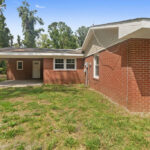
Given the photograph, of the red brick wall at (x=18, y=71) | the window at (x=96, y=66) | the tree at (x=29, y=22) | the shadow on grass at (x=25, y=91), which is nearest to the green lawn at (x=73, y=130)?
the shadow on grass at (x=25, y=91)

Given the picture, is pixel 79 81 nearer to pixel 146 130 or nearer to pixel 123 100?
pixel 123 100

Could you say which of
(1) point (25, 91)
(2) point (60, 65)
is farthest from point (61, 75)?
(1) point (25, 91)

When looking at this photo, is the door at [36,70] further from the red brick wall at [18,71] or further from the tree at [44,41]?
the tree at [44,41]

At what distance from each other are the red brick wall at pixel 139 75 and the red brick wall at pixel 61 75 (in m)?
6.54

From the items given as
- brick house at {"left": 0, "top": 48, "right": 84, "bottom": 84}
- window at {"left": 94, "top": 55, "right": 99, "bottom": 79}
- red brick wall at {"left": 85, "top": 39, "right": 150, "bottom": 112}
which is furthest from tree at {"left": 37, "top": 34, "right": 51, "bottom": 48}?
Result: red brick wall at {"left": 85, "top": 39, "right": 150, "bottom": 112}

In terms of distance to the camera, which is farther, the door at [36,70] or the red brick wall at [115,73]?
the door at [36,70]

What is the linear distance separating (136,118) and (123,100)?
0.85 meters

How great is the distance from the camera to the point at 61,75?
32.8ft

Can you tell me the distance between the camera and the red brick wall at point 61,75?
9836 mm

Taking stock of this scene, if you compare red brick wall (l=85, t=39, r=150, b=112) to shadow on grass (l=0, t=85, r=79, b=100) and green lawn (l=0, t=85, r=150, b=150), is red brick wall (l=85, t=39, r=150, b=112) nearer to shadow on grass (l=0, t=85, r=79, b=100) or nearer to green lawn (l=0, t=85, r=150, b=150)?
green lawn (l=0, t=85, r=150, b=150)

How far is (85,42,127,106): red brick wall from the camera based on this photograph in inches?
162

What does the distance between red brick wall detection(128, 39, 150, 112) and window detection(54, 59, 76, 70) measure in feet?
21.9

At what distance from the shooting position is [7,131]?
2.68 metres

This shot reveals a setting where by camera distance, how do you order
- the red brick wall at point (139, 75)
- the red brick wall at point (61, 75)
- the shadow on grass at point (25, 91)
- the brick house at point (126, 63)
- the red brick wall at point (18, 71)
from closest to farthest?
1. the brick house at point (126, 63)
2. the red brick wall at point (139, 75)
3. the shadow on grass at point (25, 91)
4. the red brick wall at point (61, 75)
5. the red brick wall at point (18, 71)
